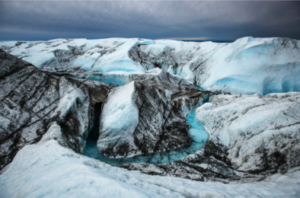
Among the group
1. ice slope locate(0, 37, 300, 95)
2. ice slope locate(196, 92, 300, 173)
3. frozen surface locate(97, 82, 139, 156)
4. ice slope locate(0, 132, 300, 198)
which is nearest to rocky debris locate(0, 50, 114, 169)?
frozen surface locate(97, 82, 139, 156)

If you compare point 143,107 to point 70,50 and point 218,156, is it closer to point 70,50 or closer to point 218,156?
point 218,156

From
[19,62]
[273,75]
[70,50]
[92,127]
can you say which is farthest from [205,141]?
[70,50]

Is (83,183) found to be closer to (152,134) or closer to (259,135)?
(152,134)

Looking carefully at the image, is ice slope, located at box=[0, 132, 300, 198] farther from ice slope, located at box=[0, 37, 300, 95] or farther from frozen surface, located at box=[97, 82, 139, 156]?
ice slope, located at box=[0, 37, 300, 95]

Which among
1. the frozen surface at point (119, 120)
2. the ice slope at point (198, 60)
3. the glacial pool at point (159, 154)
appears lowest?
the glacial pool at point (159, 154)

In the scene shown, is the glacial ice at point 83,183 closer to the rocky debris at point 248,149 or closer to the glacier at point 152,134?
the glacier at point 152,134

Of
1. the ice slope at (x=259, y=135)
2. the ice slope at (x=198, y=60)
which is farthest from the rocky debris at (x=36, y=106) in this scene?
the ice slope at (x=259, y=135)

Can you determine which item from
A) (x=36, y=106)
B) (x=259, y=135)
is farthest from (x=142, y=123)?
(x=36, y=106)
